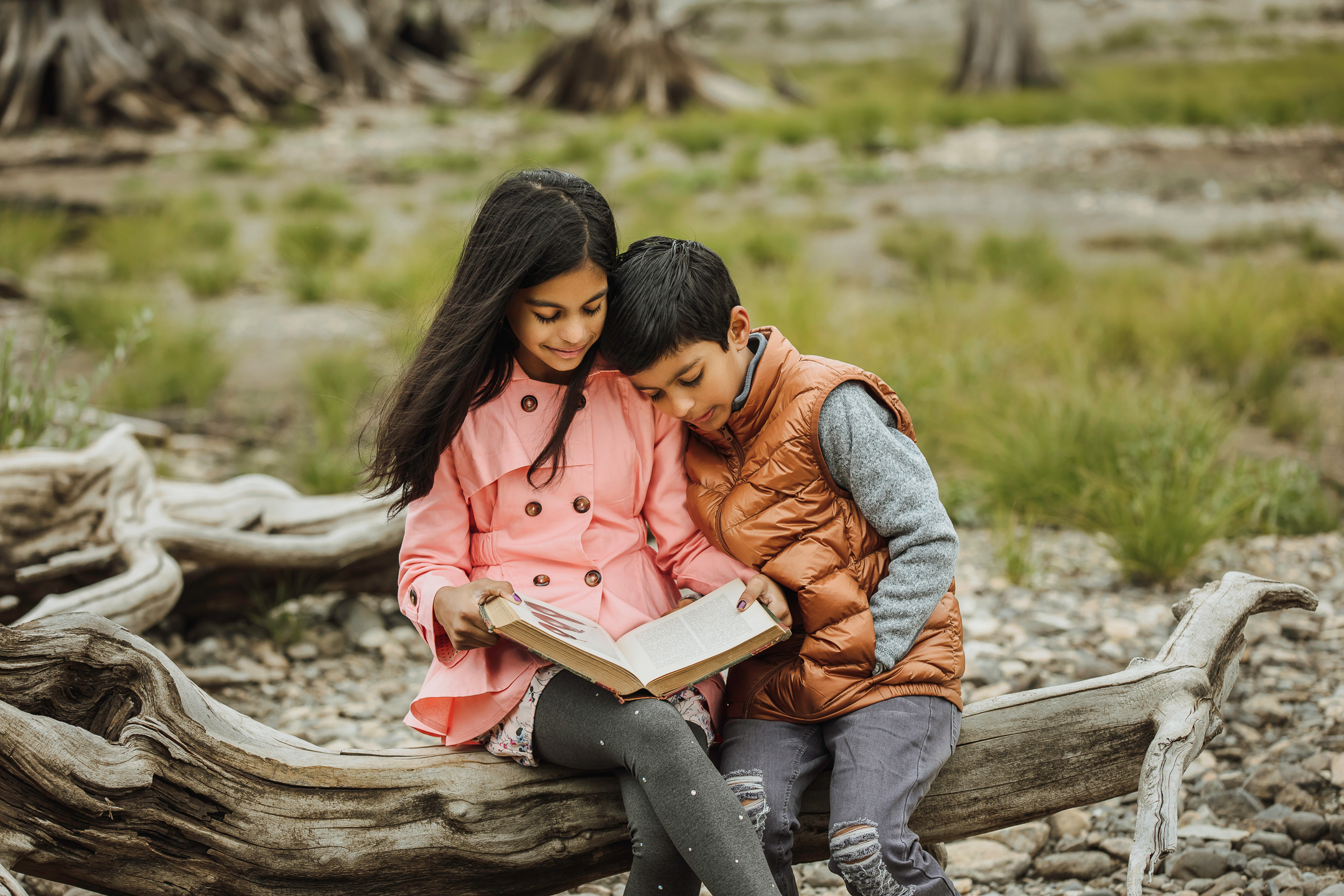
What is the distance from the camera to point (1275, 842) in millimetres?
2512

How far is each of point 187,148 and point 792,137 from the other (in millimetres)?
6918

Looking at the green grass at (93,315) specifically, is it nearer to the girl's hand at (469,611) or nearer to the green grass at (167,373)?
the green grass at (167,373)

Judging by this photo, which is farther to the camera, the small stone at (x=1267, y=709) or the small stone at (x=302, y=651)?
the small stone at (x=302, y=651)

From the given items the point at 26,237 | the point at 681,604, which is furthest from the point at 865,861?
the point at 26,237

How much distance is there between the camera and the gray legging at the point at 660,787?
178 centimetres

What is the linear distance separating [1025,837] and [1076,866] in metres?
0.18

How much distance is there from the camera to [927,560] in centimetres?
197

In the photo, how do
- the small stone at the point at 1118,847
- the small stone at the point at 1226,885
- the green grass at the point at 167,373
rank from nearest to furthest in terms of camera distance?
the small stone at the point at 1226,885
the small stone at the point at 1118,847
the green grass at the point at 167,373

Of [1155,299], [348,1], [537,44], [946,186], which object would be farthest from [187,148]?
[537,44]

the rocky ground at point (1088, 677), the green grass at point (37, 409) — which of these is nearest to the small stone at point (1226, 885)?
the rocky ground at point (1088, 677)

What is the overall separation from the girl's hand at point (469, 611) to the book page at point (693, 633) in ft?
0.79

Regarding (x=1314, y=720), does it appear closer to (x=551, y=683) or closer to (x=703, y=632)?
(x=703, y=632)

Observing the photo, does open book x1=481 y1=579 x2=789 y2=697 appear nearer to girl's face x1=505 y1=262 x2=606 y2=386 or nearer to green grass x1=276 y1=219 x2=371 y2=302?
girl's face x1=505 y1=262 x2=606 y2=386

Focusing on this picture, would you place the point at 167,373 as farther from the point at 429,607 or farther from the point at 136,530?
the point at 429,607
